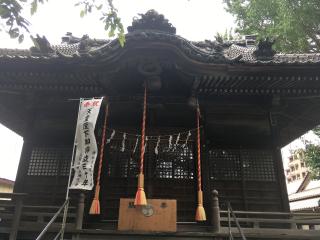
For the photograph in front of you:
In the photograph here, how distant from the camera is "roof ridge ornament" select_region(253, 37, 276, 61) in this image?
898 centimetres

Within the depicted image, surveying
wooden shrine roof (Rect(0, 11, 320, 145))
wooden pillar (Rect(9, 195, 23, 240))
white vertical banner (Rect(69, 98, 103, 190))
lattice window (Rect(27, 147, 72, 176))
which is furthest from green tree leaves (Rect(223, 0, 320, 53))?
wooden pillar (Rect(9, 195, 23, 240))

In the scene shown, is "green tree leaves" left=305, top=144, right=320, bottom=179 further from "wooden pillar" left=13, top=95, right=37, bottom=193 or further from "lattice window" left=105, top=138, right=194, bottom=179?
"wooden pillar" left=13, top=95, right=37, bottom=193

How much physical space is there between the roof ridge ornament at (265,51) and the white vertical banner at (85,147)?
4794 millimetres

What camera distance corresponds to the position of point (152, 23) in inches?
348

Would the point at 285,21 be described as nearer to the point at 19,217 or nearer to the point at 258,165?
the point at 258,165

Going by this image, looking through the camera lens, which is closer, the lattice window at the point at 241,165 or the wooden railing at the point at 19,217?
the wooden railing at the point at 19,217

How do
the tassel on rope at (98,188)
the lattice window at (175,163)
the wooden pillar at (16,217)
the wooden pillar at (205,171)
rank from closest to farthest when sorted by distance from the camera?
1. the tassel on rope at (98,188)
2. the wooden pillar at (16,217)
3. the wooden pillar at (205,171)
4. the lattice window at (175,163)

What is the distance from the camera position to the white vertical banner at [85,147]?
747 cm

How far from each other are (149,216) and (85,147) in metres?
2.32

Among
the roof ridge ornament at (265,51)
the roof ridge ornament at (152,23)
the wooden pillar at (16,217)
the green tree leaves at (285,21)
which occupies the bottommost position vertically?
the wooden pillar at (16,217)

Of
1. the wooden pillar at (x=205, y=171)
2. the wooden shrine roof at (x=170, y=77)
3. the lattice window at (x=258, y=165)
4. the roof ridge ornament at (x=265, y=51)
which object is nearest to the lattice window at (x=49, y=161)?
the wooden shrine roof at (x=170, y=77)

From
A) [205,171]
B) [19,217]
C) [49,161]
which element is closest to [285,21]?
[205,171]

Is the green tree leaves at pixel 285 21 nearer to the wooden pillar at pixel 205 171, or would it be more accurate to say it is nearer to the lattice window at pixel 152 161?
the wooden pillar at pixel 205 171

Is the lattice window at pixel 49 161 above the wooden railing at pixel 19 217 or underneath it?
above
